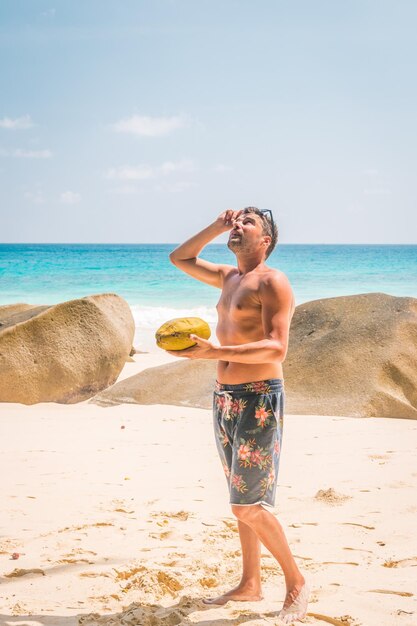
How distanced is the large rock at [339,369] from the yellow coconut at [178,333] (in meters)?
4.45

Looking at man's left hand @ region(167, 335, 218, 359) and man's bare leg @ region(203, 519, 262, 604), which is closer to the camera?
man's left hand @ region(167, 335, 218, 359)

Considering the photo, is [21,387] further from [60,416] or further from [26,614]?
[26,614]

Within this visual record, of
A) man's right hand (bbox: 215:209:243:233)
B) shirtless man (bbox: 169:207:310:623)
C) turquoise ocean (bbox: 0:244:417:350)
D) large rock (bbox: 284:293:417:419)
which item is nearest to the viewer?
shirtless man (bbox: 169:207:310:623)

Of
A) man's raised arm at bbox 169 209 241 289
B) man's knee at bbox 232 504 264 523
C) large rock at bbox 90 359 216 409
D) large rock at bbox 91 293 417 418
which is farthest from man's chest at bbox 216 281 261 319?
large rock at bbox 90 359 216 409

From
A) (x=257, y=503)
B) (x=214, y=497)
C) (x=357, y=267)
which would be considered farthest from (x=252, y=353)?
(x=357, y=267)

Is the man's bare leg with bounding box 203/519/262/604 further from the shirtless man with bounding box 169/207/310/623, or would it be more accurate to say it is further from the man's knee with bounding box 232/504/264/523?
the man's knee with bounding box 232/504/264/523

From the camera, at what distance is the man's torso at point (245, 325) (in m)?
3.23

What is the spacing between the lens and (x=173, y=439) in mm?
6566

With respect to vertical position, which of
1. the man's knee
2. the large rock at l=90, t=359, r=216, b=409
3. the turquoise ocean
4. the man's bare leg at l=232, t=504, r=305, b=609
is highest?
the man's knee

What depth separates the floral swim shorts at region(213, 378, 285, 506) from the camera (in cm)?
317

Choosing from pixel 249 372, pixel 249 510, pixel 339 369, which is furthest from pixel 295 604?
pixel 339 369

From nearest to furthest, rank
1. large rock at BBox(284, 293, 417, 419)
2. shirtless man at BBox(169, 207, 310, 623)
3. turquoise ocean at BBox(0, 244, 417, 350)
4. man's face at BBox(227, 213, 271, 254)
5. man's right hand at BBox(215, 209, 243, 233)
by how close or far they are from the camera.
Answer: shirtless man at BBox(169, 207, 310, 623) → man's face at BBox(227, 213, 271, 254) → man's right hand at BBox(215, 209, 243, 233) → large rock at BBox(284, 293, 417, 419) → turquoise ocean at BBox(0, 244, 417, 350)

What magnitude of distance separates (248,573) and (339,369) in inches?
181

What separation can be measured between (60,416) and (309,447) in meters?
2.72
